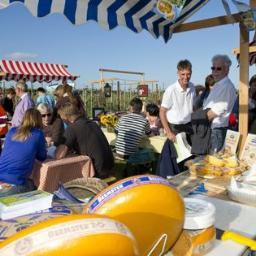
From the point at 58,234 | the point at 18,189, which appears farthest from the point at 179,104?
the point at 58,234

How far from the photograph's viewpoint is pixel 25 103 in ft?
16.6

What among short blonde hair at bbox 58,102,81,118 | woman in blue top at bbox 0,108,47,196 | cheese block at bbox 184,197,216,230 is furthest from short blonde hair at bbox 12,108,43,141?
cheese block at bbox 184,197,216,230

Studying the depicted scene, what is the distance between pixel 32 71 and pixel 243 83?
11.2m

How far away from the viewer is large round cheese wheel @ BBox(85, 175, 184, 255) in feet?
2.68

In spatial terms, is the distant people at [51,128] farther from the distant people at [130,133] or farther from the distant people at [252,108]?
the distant people at [252,108]

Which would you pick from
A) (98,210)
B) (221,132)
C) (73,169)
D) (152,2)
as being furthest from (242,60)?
(98,210)

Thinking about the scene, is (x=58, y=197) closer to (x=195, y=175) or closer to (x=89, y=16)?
(x=195, y=175)

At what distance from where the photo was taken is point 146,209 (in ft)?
2.72

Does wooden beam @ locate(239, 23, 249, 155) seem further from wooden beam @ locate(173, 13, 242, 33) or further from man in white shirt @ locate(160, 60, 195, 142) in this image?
man in white shirt @ locate(160, 60, 195, 142)

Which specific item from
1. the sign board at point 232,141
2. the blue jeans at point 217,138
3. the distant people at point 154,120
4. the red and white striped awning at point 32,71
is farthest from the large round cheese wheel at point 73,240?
the red and white striped awning at point 32,71

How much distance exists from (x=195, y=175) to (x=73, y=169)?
1.65m

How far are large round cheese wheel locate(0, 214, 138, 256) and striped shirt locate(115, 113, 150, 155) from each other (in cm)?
411

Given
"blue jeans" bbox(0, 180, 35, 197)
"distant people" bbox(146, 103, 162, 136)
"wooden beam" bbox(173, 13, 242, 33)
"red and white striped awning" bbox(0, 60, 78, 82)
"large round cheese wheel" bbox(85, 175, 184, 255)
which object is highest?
"wooden beam" bbox(173, 13, 242, 33)

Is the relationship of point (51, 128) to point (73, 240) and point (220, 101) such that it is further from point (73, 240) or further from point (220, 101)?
point (73, 240)
